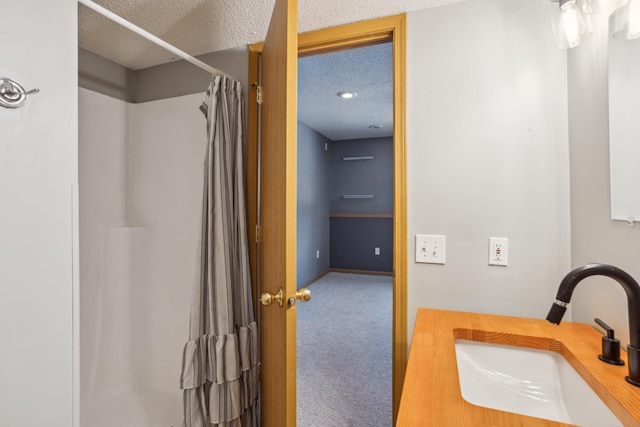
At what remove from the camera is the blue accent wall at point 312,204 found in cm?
428

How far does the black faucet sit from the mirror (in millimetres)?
212

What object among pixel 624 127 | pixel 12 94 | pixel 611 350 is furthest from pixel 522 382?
pixel 12 94

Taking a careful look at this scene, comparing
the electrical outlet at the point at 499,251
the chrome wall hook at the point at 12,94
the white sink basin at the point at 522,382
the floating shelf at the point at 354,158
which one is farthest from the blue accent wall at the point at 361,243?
the chrome wall hook at the point at 12,94

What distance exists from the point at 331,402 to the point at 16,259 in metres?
1.78

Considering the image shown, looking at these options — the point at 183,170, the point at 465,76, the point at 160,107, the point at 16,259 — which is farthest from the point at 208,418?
the point at 465,76

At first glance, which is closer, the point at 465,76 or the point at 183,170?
the point at 465,76

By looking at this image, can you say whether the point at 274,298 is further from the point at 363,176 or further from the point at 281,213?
the point at 363,176

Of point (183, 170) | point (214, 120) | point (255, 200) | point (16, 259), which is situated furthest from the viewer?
point (183, 170)

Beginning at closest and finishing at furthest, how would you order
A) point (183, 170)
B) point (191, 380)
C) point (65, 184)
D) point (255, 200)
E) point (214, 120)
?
point (65, 184) → point (191, 380) → point (214, 120) → point (255, 200) → point (183, 170)

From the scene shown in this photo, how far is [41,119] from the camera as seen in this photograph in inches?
37.4

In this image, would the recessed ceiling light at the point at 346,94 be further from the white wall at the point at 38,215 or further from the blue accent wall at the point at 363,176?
the white wall at the point at 38,215

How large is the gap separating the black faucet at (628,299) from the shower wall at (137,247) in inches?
66.4

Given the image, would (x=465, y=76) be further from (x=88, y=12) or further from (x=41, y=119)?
(x=88, y=12)

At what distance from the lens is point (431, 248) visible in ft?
4.30
